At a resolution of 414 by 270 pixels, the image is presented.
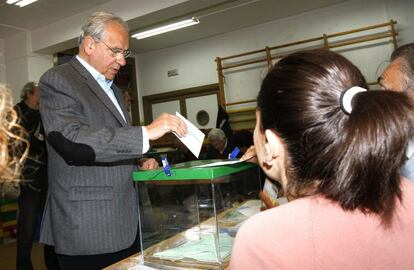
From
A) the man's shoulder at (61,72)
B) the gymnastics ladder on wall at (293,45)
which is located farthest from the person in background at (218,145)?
the man's shoulder at (61,72)

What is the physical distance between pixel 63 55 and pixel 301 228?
5831 mm

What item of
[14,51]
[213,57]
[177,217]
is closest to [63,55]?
[14,51]

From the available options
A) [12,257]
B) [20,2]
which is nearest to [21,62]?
[20,2]

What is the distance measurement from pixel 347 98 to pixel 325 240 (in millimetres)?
263

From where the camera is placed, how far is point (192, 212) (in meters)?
1.24

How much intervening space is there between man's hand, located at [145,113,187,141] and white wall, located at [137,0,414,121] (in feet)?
11.7

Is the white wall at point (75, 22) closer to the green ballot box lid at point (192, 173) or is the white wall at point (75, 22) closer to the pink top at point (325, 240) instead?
the green ballot box lid at point (192, 173)

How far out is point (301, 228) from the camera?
1.94 ft

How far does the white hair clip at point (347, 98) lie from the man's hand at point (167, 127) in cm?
69

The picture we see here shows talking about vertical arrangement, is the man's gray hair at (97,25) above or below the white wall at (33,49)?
below

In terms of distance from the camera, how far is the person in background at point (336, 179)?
58 centimetres

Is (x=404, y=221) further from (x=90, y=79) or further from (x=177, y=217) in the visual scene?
(x=90, y=79)

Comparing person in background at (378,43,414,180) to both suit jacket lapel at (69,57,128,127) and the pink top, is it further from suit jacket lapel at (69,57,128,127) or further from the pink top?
suit jacket lapel at (69,57,128,127)

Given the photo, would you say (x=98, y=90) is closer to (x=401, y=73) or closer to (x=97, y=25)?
(x=97, y=25)
